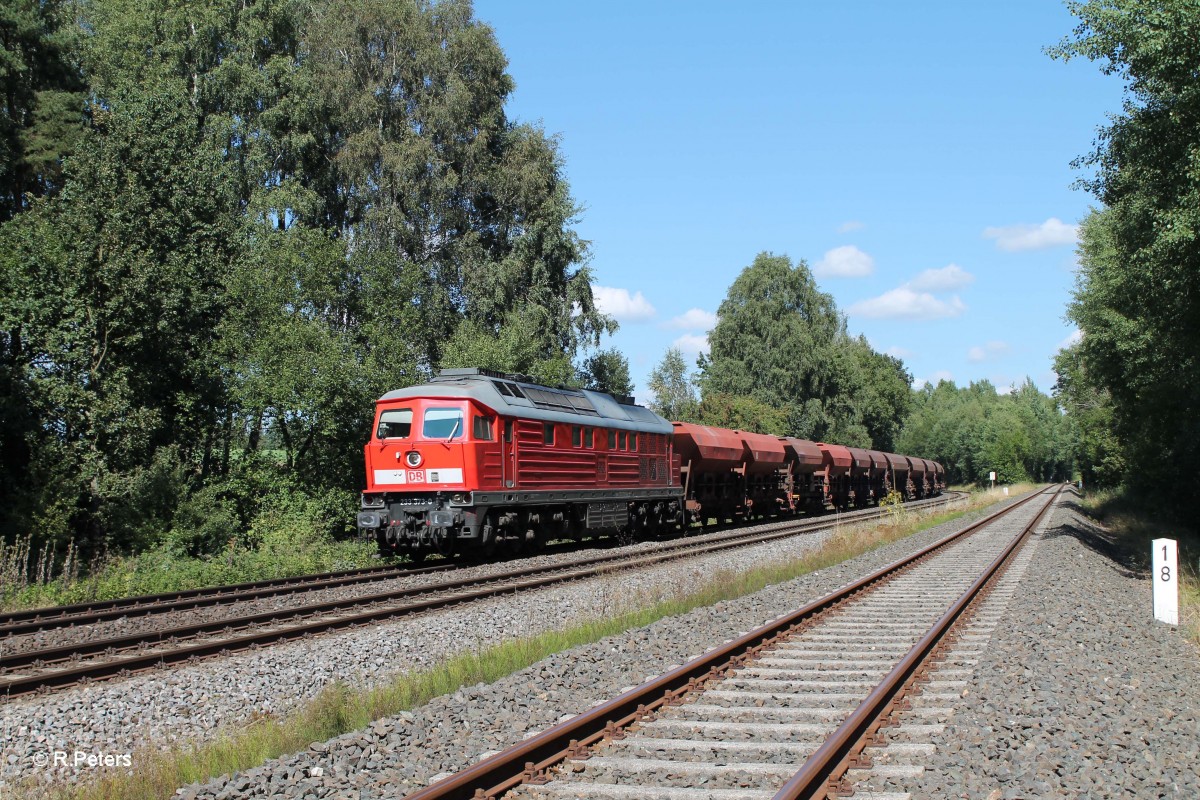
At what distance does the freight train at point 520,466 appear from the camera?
1869 centimetres

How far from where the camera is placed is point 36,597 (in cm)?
1549

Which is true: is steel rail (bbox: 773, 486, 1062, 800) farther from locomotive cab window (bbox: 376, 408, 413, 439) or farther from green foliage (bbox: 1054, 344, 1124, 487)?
green foliage (bbox: 1054, 344, 1124, 487)

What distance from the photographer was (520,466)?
2003 centimetres

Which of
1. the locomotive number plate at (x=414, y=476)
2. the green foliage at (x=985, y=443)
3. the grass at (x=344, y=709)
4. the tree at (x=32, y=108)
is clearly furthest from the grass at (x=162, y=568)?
the green foliage at (x=985, y=443)

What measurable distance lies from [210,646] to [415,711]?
432 cm

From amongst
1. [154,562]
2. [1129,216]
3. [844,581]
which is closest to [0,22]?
[154,562]

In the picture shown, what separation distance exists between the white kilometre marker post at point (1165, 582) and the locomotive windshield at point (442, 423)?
1185 centimetres

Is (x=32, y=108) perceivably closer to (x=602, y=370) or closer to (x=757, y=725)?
(x=602, y=370)

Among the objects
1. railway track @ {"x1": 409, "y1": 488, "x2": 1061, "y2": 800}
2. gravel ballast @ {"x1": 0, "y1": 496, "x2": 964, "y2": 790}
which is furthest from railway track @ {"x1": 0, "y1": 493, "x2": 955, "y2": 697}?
railway track @ {"x1": 409, "y1": 488, "x2": 1061, "y2": 800}

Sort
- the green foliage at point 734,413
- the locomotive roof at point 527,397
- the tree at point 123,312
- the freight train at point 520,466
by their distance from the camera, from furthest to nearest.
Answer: the green foliage at point 734,413
the tree at point 123,312
the locomotive roof at point 527,397
the freight train at point 520,466

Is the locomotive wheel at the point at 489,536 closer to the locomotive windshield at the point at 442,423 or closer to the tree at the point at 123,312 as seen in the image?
the locomotive windshield at the point at 442,423

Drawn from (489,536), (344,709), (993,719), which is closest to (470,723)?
(344,709)

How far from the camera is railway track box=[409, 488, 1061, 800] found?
5.57 meters

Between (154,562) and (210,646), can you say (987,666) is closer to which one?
(210,646)
